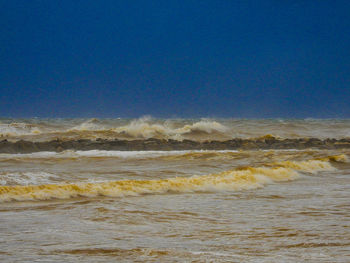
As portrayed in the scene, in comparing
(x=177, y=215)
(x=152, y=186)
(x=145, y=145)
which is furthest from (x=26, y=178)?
(x=145, y=145)

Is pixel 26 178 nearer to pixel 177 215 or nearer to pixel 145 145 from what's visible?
pixel 177 215

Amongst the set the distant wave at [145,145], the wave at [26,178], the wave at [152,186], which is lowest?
the wave at [152,186]

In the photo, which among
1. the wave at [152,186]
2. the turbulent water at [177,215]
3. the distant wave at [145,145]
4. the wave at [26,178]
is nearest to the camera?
the turbulent water at [177,215]

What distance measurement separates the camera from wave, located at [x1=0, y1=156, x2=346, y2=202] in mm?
7734

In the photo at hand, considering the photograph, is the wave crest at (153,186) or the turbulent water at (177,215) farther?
the wave crest at (153,186)

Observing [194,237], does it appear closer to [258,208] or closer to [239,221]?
[239,221]

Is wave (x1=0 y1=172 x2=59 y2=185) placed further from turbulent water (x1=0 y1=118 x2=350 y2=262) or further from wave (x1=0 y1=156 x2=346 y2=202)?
wave (x1=0 y1=156 x2=346 y2=202)

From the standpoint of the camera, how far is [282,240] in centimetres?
488

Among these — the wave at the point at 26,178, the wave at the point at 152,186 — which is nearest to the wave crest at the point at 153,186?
the wave at the point at 152,186

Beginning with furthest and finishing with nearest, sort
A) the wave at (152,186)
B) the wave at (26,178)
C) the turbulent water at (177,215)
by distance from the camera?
the wave at (26,178) → the wave at (152,186) → the turbulent water at (177,215)

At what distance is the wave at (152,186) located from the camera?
7.73 meters

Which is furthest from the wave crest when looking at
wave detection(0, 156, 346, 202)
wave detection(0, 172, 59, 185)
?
wave detection(0, 172, 59, 185)

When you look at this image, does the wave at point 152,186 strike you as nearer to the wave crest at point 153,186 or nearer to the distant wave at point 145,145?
the wave crest at point 153,186

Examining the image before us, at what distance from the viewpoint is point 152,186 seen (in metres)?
8.88
